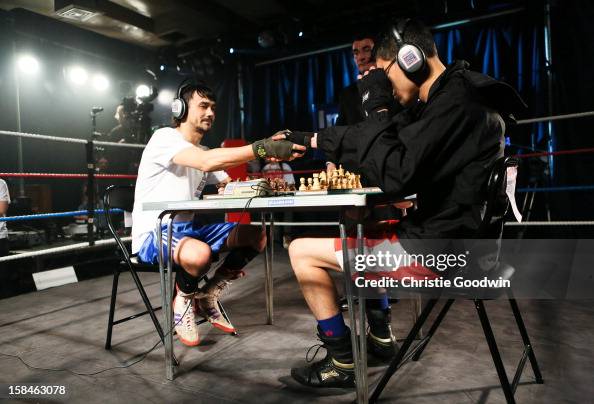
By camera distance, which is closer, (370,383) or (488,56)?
(370,383)

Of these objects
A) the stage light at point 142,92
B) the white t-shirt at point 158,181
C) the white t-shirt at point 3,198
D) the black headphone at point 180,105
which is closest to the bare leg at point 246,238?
the white t-shirt at point 158,181

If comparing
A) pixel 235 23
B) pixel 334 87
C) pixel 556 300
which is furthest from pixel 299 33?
pixel 556 300

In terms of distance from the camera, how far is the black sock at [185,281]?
1.83m

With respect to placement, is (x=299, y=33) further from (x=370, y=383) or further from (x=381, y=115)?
(x=370, y=383)

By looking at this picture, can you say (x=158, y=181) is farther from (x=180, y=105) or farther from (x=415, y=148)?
(x=415, y=148)

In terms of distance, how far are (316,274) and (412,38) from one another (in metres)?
0.84

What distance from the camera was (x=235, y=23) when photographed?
20.9ft

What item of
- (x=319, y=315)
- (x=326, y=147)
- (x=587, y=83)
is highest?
(x=587, y=83)

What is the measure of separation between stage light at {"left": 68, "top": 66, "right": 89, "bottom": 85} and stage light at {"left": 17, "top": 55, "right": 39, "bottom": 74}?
0.54 meters

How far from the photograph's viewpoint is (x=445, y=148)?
1.08m

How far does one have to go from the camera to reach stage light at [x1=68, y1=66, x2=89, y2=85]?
6785 mm

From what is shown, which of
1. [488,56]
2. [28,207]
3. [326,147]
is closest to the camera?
[326,147]

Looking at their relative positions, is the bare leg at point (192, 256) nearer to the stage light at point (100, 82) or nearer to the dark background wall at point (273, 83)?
the dark background wall at point (273, 83)

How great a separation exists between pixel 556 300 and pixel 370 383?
1.72m
